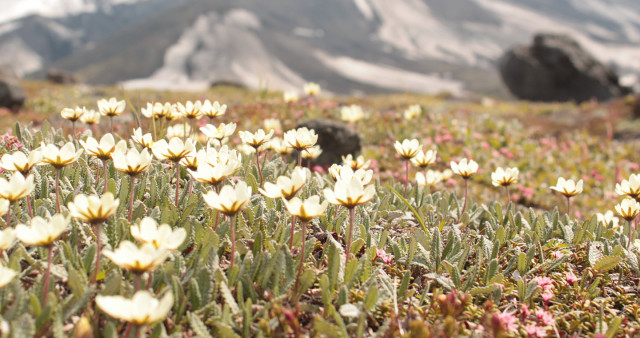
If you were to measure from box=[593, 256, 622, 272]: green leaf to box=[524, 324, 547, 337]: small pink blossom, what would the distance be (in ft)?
2.87

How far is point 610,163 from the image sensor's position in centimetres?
987

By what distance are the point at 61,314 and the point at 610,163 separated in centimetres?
1079

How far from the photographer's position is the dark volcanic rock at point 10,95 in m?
13.6

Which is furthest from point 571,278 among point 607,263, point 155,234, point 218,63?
point 218,63

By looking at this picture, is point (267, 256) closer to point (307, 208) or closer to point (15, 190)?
point (307, 208)

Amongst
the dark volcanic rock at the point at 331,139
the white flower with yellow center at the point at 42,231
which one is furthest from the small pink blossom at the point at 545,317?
the dark volcanic rock at the point at 331,139

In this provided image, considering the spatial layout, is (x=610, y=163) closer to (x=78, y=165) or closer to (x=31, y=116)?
(x=78, y=165)

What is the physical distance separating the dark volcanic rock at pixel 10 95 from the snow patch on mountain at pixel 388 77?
14515cm

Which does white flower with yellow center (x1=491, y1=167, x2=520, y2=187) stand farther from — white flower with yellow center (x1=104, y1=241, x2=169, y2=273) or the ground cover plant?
white flower with yellow center (x1=104, y1=241, x2=169, y2=273)

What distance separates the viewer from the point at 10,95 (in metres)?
13.8

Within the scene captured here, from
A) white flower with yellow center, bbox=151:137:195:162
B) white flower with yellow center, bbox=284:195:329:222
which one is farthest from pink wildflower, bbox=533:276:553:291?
white flower with yellow center, bbox=151:137:195:162

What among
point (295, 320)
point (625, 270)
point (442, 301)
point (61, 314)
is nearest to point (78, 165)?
point (61, 314)

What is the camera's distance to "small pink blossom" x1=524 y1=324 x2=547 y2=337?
2307 mm

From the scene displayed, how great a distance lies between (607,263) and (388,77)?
18247cm
